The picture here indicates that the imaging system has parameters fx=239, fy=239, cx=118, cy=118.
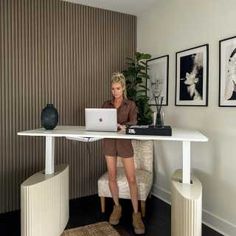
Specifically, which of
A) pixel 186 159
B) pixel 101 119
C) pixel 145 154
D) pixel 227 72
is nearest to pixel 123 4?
pixel 227 72

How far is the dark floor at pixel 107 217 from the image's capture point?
2434mm

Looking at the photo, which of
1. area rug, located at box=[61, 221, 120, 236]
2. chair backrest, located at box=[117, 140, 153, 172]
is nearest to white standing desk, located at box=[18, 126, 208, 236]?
area rug, located at box=[61, 221, 120, 236]

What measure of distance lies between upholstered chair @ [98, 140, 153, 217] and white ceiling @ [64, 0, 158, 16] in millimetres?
1869

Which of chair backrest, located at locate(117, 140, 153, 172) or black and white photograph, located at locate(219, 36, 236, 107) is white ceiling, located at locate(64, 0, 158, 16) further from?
chair backrest, located at locate(117, 140, 153, 172)

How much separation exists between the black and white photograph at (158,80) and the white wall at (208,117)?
0.08 metres

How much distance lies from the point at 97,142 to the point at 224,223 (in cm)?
186

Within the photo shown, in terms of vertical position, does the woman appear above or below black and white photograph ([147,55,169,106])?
below

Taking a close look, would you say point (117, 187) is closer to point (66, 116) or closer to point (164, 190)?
point (164, 190)

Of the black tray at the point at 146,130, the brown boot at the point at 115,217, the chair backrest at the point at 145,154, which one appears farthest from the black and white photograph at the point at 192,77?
the brown boot at the point at 115,217

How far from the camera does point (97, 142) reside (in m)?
3.44

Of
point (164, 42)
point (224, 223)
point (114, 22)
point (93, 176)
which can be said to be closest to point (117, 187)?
point (93, 176)

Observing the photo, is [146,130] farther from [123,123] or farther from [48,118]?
[48,118]

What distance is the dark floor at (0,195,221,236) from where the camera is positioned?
2434mm

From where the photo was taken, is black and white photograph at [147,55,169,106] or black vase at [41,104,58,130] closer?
black vase at [41,104,58,130]
